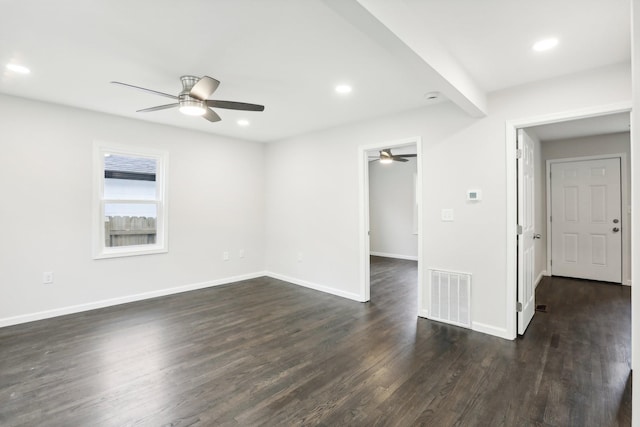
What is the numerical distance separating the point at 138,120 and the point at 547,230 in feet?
23.3

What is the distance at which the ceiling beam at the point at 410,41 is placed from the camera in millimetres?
1599

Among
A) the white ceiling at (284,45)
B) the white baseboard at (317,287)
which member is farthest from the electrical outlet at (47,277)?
the white baseboard at (317,287)

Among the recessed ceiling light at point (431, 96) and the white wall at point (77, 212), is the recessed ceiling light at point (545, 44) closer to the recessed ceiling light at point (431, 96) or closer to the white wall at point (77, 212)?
the recessed ceiling light at point (431, 96)

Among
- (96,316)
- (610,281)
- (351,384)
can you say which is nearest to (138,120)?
(96,316)

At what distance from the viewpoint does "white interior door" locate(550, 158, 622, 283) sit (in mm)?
5145

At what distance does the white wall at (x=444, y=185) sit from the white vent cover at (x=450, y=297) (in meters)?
0.08

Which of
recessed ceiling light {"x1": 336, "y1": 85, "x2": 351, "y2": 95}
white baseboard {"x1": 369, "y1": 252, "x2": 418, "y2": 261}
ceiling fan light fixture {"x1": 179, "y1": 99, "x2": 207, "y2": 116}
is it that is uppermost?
recessed ceiling light {"x1": 336, "y1": 85, "x2": 351, "y2": 95}

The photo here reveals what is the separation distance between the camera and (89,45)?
2.38 m

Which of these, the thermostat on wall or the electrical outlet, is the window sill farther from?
the thermostat on wall

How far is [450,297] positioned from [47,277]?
15.5 feet

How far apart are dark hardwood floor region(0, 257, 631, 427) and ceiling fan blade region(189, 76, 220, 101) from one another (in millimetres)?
2330

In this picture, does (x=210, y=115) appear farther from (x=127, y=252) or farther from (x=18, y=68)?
(x=127, y=252)

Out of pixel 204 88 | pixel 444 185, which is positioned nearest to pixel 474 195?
pixel 444 185

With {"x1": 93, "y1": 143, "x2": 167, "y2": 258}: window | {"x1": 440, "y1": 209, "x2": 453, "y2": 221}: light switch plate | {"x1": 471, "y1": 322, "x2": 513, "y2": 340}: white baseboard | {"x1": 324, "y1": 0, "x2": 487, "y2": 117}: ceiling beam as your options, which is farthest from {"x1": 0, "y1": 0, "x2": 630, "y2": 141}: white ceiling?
{"x1": 471, "y1": 322, "x2": 513, "y2": 340}: white baseboard
